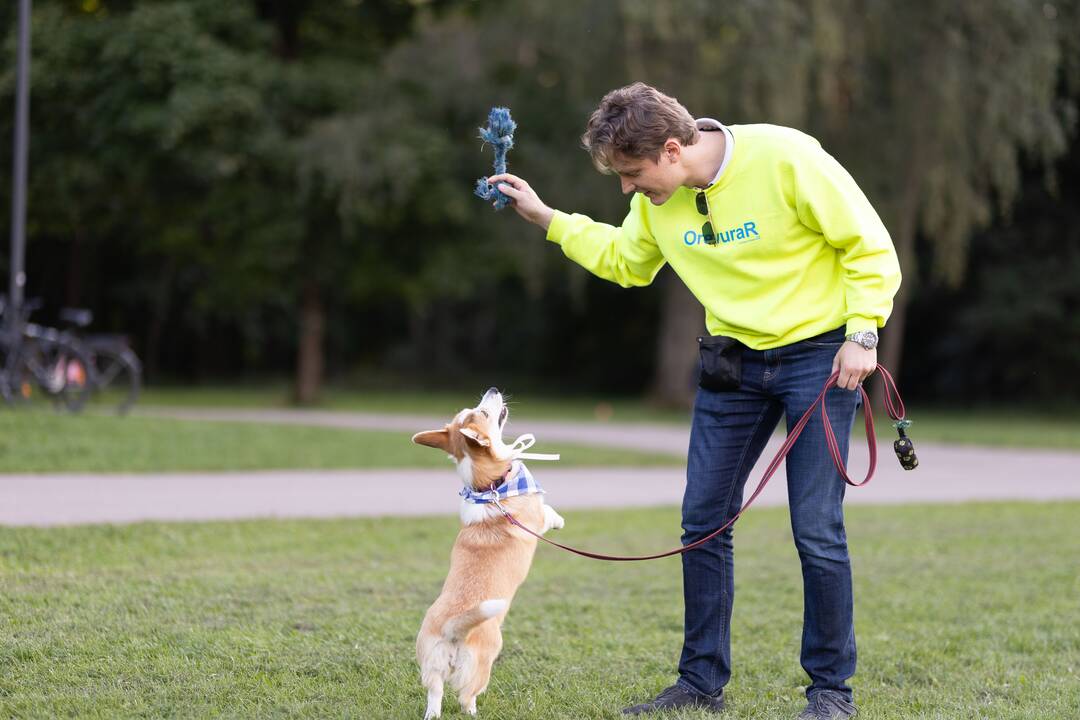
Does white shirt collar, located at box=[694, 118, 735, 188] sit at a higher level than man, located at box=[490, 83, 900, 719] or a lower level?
higher

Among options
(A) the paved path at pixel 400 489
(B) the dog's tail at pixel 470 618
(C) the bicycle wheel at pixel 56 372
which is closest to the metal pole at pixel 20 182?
(C) the bicycle wheel at pixel 56 372

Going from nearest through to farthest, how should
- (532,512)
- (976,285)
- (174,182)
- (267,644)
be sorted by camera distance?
(532,512) < (267,644) < (174,182) < (976,285)

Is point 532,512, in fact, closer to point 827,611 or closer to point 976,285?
point 827,611

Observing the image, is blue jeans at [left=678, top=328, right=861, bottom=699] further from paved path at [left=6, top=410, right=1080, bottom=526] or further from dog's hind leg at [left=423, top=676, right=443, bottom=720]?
paved path at [left=6, top=410, right=1080, bottom=526]

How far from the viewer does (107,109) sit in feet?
66.0

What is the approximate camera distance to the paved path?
8039 millimetres

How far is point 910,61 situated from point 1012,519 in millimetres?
12298

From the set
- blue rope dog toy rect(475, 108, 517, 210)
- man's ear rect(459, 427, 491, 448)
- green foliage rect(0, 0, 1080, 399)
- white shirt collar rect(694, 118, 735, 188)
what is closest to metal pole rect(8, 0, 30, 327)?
green foliage rect(0, 0, 1080, 399)

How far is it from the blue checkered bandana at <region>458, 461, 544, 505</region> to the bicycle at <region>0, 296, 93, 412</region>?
10501 mm

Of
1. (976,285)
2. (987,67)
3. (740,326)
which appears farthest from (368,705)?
(976,285)

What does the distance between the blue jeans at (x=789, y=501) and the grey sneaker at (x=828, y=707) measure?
0.03 metres

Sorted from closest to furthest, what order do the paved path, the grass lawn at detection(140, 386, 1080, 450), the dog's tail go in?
1. the dog's tail
2. the paved path
3. the grass lawn at detection(140, 386, 1080, 450)

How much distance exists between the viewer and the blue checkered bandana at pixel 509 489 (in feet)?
13.3

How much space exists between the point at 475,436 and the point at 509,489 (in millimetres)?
269
